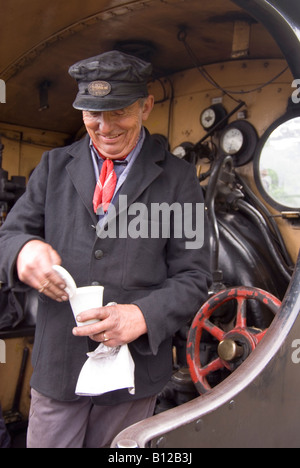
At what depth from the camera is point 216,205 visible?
302 cm

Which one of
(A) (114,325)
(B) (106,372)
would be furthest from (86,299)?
(B) (106,372)

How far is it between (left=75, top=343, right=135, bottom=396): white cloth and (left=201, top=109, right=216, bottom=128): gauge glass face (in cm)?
240

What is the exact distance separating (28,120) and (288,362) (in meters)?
2.89

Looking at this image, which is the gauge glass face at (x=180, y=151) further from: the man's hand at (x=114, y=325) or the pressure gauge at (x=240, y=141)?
the man's hand at (x=114, y=325)

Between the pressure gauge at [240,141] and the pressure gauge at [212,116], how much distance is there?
9 centimetres

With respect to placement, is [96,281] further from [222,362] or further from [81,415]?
[222,362]

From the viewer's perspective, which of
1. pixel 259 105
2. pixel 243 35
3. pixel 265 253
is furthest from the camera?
pixel 259 105

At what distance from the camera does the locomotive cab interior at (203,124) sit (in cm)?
250

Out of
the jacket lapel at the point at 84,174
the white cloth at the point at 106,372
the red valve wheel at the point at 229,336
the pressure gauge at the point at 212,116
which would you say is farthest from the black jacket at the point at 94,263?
the pressure gauge at the point at 212,116

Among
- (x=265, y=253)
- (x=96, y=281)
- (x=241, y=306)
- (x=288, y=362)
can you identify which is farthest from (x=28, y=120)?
(x=288, y=362)

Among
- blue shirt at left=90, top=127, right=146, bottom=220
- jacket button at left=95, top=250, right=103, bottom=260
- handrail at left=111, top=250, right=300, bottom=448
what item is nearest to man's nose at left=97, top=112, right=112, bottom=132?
blue shirt at left=90, top=127, right=146, bottom=220

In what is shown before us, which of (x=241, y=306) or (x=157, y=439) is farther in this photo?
(x=241, y=306)

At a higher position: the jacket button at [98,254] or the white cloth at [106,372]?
the jacket button at [98,254]

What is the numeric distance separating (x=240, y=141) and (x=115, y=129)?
1.97 meters
